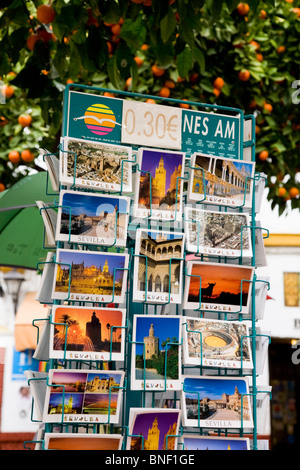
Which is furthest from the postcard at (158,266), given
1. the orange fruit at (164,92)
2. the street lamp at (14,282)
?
the street lamp at (14,282)

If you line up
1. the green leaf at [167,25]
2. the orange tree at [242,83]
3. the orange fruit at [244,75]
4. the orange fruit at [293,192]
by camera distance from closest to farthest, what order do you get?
the green leaf at [167,25] < the orange tree at [242,83] < the orange fruit at [244,75] < the orange fruit at [293,192]

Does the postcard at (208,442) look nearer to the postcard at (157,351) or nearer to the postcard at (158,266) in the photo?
the postcard at (157,351)

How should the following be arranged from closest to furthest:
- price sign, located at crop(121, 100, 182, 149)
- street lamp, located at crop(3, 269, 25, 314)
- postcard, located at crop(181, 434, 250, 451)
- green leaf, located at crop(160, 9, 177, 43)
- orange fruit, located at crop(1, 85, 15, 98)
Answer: postcard, located at crop(181, 434, 250, 451) → price sign, located at crop(121, 100, 182, 149) → green leaf, located at crop(160, 9, 177, 43) → orange fruit, located at crop(1, 85, 15, 98) → street lamp, located at crop(3, 269, 25, 314)

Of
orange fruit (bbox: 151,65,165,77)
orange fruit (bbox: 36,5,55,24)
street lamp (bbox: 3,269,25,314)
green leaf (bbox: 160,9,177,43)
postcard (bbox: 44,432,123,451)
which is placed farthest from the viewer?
street lamp (bbox: 3,269,25,314)

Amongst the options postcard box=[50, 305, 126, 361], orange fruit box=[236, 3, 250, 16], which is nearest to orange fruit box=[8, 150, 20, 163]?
orange fruit box=[236, 3, 250, 16]

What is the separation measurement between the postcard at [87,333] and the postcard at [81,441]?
0.90ft

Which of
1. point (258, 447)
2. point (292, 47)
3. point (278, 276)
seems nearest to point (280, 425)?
point (278, 276)

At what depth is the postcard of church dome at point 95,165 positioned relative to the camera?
236 centimetres

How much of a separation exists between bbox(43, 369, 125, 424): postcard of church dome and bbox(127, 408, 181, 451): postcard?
0.08 metres

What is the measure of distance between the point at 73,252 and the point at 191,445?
2.80ft

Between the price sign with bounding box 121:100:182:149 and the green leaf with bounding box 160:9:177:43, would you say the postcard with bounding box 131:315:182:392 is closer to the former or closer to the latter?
the price sign with bounding box 121:100:182:149

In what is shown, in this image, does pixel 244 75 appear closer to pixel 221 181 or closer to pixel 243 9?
pixel 243 9

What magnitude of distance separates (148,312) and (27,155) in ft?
12.5

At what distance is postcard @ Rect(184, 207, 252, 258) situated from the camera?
2445 millimetres
